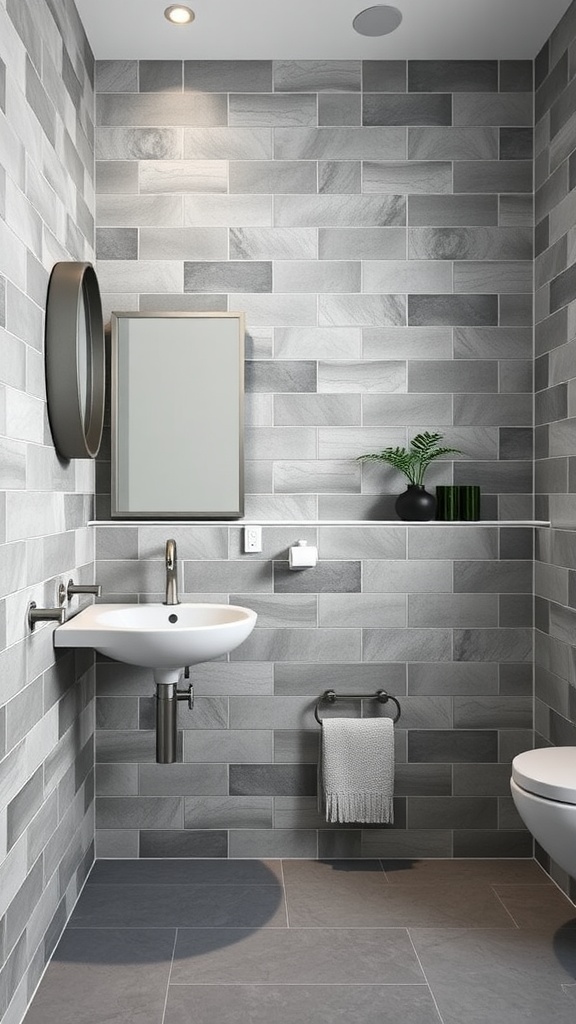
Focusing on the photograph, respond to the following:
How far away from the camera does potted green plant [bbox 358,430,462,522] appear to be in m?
2.89

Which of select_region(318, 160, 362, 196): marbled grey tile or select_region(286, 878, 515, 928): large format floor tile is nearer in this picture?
select_region(286, 878, 515, 928): large format floor tile

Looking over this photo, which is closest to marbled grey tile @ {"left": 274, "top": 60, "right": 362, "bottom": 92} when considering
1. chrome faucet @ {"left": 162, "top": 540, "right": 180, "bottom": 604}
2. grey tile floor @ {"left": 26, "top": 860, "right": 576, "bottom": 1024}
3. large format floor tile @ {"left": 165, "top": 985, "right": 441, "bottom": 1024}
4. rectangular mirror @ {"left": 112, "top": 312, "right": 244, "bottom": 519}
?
rectangular mirror @ {"left": 112, "top": 312, "right": 244, "bottom": 519}

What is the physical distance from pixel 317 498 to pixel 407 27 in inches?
61.7

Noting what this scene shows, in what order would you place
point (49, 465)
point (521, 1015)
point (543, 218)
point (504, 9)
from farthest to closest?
point (543, 218)
point (504, 9)
point (49, 465)
point (521, 1015)

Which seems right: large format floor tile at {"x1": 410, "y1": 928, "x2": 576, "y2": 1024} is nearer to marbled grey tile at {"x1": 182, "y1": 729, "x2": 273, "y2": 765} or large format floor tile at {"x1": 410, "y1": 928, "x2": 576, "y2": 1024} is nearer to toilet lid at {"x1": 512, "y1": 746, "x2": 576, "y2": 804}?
toilet lid at {"x1": 512, "y1": 746, "x2": 576, "y2": 804}

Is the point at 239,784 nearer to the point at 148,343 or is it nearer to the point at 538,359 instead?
the point at 148,343

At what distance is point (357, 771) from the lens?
2.81 meters

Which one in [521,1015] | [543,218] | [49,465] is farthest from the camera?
[543,218]

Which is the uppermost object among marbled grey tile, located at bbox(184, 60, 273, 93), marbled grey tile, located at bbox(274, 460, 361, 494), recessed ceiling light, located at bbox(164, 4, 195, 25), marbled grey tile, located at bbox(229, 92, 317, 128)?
recessed ceiling light, located at bbox(164, 4, 195, 25)

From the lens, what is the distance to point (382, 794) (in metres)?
2.82

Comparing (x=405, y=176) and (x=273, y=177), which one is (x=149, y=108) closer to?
(x=273, y=177)

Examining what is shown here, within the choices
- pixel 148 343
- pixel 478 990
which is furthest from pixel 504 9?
pixel 478 990

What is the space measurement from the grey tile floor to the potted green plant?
47.1 inches

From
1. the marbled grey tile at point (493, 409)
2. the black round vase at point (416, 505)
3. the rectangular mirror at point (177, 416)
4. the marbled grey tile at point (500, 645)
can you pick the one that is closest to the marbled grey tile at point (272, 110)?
the rectangular mirror at point (177, 416)
